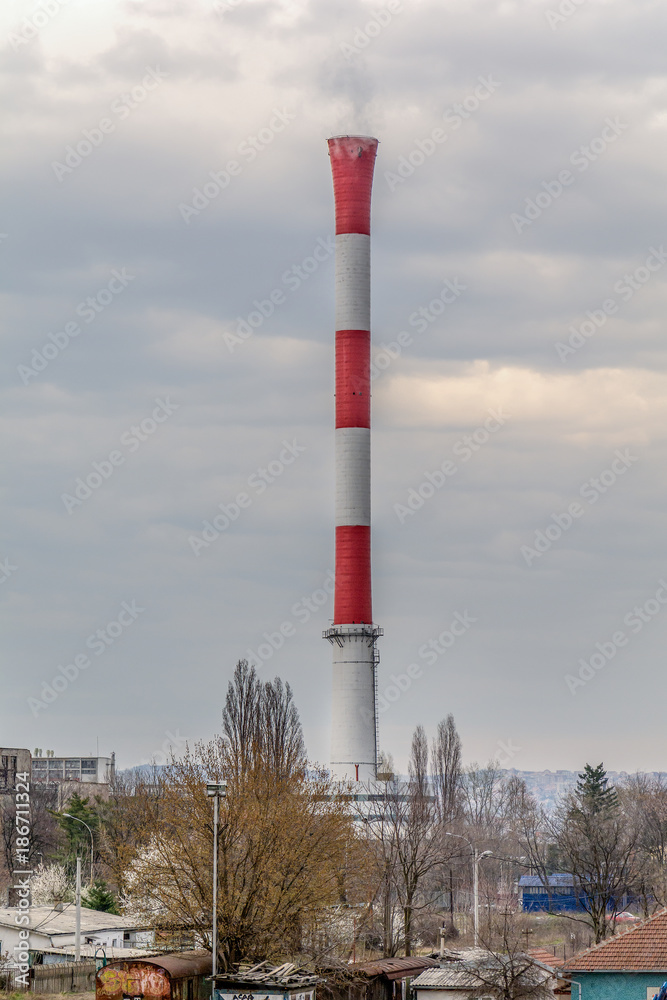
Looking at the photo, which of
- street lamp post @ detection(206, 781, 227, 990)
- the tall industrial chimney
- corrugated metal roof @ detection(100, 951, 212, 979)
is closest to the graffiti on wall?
corrugated metal roof @ detection(100, 951, 212, 979)

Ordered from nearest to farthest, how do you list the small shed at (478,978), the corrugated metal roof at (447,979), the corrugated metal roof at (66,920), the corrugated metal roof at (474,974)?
the small shed at (478,978) < the corrugated metal roof at (474,974) < the corrugated metal roof at (447,979) < the corrugated metal roof at (66,920)

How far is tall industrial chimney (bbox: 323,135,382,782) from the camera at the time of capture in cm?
6769

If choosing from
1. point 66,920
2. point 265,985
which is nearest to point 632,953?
point 265,985

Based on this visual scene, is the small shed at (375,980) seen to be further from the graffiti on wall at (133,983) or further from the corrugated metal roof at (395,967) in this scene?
the graffiti on wall at (133,983)

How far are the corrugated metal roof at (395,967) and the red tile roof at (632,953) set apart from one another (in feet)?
21.4

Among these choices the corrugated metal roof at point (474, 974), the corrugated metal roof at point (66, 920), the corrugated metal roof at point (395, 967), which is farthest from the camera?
the corrugated metal roof at point (66, 920)

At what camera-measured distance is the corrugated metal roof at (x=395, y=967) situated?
117 ft

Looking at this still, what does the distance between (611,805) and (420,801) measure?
27212 mm

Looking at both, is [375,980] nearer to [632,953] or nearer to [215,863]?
[215,863]

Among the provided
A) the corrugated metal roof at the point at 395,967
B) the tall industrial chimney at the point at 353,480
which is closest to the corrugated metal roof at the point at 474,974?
the corrugated metal roof at the point at 395,967

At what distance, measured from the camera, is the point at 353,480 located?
227ft

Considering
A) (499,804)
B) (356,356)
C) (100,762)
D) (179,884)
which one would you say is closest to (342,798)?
(179,884)

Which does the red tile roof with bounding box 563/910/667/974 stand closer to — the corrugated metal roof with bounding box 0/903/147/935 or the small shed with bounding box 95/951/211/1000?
the small shed with bounding box 95/951/211/1000

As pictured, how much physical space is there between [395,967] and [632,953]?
879cm
